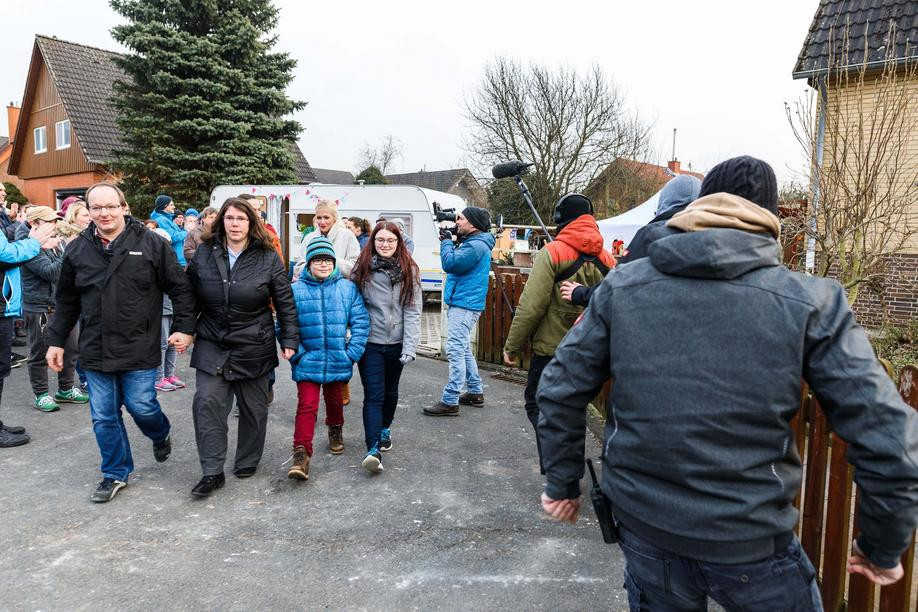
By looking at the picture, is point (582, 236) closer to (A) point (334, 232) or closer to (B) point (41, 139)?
(A) point (334, 232)

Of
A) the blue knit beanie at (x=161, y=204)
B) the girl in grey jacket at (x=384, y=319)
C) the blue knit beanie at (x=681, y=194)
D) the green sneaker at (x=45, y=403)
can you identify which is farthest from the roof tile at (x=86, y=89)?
the blue knit beanie at (x=681, y=194)

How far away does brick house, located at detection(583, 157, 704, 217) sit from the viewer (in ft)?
93.4

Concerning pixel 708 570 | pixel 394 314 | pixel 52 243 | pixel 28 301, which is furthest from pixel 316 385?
pixel 28 301

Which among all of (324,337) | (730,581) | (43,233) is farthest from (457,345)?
(730,581)

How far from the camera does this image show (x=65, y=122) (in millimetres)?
25781

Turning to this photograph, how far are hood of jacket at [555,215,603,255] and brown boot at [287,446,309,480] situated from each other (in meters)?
2.34

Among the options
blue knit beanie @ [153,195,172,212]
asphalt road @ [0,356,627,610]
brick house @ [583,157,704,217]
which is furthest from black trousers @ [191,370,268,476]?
brick house @ [583,157,704,217]

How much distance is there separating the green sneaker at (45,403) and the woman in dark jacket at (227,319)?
106 inches

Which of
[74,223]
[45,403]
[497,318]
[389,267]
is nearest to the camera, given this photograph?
[389,267]

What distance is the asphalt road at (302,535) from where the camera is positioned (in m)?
3.21

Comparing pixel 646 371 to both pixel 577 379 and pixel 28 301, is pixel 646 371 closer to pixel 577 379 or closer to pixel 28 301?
pixel 577 379

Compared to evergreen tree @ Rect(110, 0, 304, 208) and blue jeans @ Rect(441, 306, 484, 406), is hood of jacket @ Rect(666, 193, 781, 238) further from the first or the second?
evergreen tree @ Rect(110, 0, 304, 208)

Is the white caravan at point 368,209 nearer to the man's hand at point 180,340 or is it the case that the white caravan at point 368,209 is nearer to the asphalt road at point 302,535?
the asphalt road at point 302,535

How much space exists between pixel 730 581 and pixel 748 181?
1127 mm
